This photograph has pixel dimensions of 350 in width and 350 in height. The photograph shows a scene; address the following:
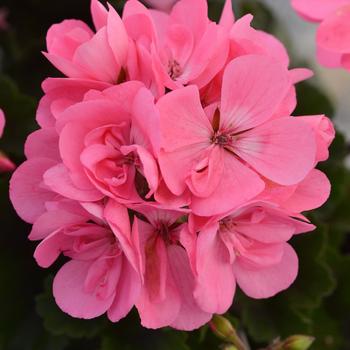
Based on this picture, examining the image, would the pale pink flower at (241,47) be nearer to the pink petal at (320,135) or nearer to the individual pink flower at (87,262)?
the pink petal at (320,135)

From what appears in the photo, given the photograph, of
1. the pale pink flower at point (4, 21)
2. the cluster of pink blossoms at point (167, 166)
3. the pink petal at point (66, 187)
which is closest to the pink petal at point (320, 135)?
the cluster of pink blossoms at point (167, 166)

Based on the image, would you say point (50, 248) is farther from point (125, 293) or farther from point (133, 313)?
point (133, 313)

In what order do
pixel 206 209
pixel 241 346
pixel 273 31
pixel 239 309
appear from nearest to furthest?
1. pixel 206 209
2. pixel 241 346
3. pixel 239 309
4. pixel 273 31

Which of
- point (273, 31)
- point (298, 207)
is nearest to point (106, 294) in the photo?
point (298, 207)

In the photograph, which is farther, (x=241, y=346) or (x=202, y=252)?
(x=241, y=346)

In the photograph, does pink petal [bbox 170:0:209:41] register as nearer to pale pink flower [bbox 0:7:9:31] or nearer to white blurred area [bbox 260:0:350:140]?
pale pink flower [bbox 0:7:9:31]

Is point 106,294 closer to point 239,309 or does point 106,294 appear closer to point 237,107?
point 237,107

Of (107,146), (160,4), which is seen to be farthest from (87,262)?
(160,4)

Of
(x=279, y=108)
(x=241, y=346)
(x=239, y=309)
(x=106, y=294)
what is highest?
(x=279, y=108)
